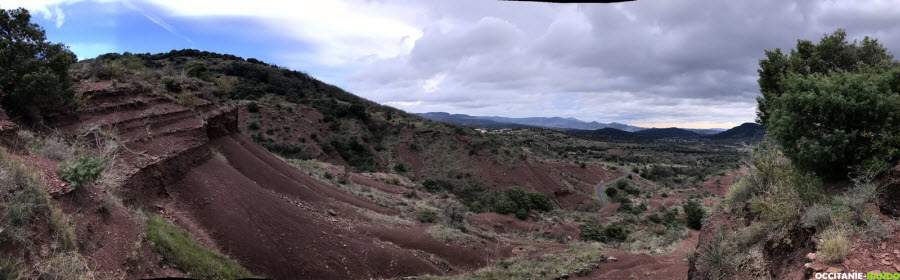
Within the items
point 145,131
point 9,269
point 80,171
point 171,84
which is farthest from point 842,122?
point 171,84

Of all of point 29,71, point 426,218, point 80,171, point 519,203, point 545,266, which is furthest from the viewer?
point 519,203

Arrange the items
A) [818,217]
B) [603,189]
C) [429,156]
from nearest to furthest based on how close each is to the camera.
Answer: [818,217]
[429,156]
[603,189]

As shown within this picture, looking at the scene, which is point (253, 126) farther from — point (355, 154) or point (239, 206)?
point (239, 206)

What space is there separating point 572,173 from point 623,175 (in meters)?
12.0

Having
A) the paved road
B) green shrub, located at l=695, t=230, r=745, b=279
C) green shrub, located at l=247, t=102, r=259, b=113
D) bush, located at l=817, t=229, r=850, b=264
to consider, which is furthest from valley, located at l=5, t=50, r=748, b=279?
green shrub, located at l=247, t=102, r=259, b=113

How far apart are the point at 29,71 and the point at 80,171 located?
580 centimetres

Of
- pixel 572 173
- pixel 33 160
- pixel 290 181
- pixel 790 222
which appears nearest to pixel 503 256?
pixel 290 181

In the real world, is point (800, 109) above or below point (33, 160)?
above

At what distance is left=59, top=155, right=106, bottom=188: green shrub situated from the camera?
6.23 m

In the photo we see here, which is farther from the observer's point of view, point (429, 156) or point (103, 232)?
point (429, 156)

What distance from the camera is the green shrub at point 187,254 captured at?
708 cm

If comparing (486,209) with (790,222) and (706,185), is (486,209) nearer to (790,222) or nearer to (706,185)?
(790,222)

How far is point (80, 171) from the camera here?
248 inches

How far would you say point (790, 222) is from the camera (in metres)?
6.45
